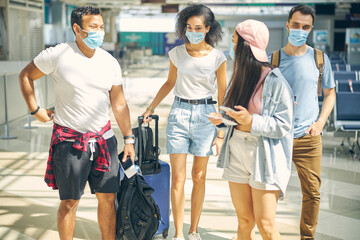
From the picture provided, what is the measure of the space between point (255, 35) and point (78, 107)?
1.11 metres

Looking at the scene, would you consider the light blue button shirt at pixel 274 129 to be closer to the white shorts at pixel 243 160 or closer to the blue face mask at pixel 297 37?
the white shorts at pixel 243 160

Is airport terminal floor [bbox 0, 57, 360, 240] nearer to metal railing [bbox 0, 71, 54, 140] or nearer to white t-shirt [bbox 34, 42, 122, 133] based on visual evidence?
metal railing [bbox 0, 71, 54, 140]

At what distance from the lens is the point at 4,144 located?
26.5 ft

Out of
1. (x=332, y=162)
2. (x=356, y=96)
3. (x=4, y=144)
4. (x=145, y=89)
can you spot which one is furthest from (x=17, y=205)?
(x=145, y=89)

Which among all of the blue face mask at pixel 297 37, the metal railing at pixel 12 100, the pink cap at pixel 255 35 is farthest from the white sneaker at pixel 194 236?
the metal railing at pixel 12 100

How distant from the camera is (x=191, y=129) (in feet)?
11.9

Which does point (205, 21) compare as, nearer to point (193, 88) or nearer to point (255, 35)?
point (193, 88)

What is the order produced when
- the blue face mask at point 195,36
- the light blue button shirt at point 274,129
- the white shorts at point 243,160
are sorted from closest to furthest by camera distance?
the light blue button shirt at point 274,129 < the white shorts at point 243,160 < the blue face mask at point 195,36

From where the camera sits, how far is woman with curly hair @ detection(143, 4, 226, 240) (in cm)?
360

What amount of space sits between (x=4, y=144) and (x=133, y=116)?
3.56 meters

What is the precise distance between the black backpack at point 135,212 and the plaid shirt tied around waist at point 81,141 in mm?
256

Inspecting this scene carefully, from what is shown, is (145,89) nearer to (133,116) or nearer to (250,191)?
(133,116)

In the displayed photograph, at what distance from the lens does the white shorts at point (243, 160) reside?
105 inches

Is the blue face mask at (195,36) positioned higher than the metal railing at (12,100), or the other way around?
the blue face mask at (195,36)
